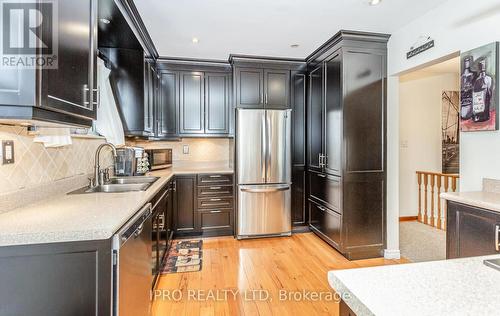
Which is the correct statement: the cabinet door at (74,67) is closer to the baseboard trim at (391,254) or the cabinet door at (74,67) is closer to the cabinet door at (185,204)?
the cabinet door at (185,204)

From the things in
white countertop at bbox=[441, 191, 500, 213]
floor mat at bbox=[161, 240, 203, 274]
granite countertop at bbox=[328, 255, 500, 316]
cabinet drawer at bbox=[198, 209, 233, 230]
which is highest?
white countertop at bbox=[441, 191, 500, 213]

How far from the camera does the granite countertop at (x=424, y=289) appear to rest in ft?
1.84

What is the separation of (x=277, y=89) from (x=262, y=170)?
118 centimetres

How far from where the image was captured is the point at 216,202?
362 centimetres

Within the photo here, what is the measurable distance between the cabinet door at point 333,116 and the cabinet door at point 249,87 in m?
0.91

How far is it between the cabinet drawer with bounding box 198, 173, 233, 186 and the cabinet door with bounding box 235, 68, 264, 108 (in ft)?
3.27

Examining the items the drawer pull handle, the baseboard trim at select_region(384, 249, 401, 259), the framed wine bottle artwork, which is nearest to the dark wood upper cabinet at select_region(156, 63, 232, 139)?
→ the baseboard trim at select_region(384, 249, 401, 259)

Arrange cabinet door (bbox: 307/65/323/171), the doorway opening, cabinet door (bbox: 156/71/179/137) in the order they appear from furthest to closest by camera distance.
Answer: the doorway opening
cabinet door (bbox: 156/71/179/137)
cabinet door (bbox: 307/65/323/171)

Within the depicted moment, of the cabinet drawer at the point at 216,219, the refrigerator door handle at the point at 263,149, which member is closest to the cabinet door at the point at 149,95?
the cabinet drawer at the point at 216,219

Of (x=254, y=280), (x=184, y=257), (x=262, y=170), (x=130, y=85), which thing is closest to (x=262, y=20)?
(x=130, y=85)

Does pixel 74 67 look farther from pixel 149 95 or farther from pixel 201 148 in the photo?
pixel 201 148

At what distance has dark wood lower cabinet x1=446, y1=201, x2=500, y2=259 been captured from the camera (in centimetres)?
153

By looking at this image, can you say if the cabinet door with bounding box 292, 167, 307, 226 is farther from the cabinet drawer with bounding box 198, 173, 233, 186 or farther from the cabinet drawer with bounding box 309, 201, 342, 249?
the cabinet drawer with bounding box 198, 173, 233, 186

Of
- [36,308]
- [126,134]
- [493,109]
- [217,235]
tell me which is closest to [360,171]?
[493,109]
